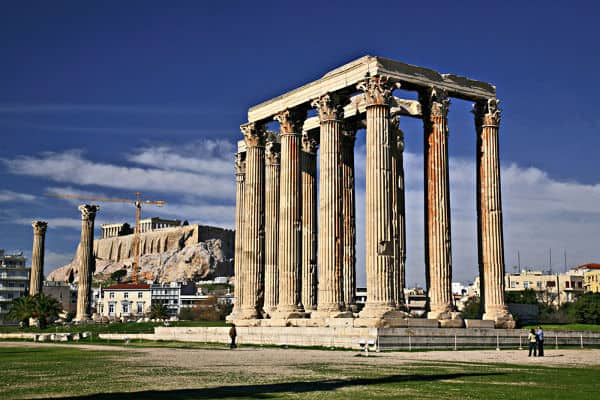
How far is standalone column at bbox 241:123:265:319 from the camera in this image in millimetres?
59344

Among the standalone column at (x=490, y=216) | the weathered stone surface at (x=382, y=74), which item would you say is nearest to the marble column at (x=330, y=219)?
the weathered stone surface at (x=382, y=74)

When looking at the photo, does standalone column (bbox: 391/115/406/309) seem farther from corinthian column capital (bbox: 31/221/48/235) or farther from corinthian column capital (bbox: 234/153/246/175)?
corinthian column capital (bbox: 31/221/48/235)

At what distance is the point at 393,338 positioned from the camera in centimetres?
4003

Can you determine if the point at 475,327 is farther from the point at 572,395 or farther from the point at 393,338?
the point at 572,395

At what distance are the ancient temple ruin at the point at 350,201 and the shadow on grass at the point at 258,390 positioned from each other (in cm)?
2117

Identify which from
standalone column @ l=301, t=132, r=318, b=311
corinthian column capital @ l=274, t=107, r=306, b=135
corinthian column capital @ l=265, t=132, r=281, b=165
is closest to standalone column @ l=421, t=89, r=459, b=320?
standalone column @ l=301, t=132, r=318, b=311

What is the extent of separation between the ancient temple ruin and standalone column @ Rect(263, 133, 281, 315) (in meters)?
0.08

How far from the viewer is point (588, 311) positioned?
108125 mm

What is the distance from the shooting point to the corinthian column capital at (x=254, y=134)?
6038 cm

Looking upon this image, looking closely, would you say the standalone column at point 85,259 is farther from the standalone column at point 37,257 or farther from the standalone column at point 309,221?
the standalone column at point 309,221

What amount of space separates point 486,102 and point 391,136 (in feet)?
22.1

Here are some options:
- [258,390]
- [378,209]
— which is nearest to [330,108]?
[378,209]

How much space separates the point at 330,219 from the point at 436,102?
10.0 m

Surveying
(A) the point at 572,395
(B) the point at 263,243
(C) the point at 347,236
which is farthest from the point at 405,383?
(B) the point at 263,243
